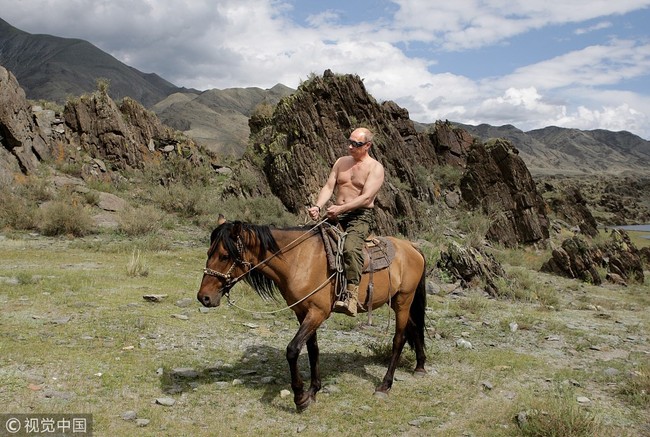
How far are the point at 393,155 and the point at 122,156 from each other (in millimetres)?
14726

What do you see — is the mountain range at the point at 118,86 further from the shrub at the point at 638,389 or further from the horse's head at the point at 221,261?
the shrub at the point at 638,389

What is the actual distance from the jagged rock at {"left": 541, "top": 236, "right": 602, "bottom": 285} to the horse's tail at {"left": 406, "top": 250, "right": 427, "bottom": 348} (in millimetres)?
12846

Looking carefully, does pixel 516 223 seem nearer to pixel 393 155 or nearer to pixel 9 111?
pixel 393 155

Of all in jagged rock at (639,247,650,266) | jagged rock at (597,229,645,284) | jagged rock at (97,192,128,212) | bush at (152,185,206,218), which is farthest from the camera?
jagged rock at (639,247,650,266)

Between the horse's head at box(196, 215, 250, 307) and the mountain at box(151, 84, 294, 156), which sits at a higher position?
the mountain at box(151, 84, 294, 156)

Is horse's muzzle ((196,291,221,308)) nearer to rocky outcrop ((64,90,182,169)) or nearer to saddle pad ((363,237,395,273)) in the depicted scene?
saddle pad ((363,237,395,273))

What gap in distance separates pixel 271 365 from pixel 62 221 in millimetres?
12221

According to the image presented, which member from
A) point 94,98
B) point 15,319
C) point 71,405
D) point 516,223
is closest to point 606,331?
point 71,405

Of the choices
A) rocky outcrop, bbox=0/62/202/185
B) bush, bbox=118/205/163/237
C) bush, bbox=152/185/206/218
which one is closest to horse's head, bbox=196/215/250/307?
bush, bbox=118/205/163/237

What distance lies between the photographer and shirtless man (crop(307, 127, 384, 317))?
18.9 ft

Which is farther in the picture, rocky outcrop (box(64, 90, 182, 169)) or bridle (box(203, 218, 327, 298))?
rocky outcrop (box(64, 90, 182, 169))

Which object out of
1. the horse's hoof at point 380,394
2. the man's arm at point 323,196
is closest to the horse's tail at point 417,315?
the horse's hoof at point 380,394

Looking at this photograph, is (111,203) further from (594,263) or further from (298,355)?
(594,263)

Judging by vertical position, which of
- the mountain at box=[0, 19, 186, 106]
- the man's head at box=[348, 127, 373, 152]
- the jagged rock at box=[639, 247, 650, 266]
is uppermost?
the mountain at box=[0, 19, 186, 106]
